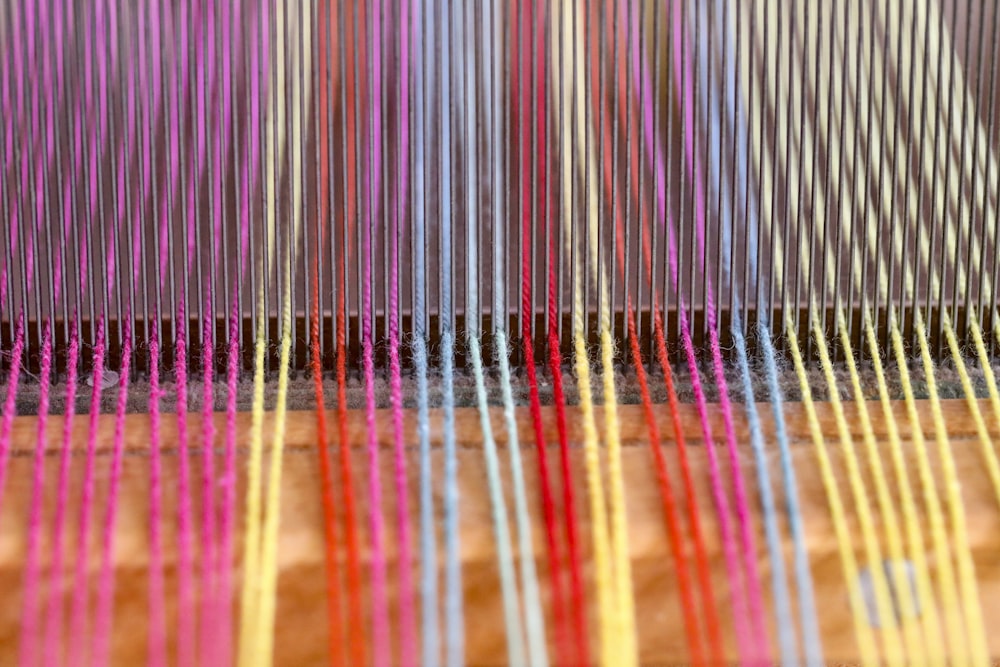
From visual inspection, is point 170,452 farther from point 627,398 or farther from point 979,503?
point 979,503

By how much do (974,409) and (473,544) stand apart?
0.48m

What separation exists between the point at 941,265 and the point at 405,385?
1.87 ft

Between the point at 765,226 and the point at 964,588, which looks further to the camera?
the point at 765,226

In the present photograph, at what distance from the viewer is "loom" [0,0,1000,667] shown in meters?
0.69

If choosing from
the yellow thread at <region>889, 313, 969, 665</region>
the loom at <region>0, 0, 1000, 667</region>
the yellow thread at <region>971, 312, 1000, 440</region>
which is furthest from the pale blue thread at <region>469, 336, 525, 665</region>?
the yellow thread at <region>971, 312, 1000, 440</region>

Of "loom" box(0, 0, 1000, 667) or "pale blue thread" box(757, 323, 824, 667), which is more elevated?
"loom" box(0, 0, 1000, 667)

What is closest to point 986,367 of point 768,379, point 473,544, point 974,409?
point 974,409

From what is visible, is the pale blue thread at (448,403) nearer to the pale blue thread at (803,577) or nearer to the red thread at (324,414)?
the red thread at (324,414)

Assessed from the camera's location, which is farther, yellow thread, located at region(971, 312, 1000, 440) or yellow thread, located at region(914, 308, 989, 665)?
yellow thread, located at region(971, 312, 1000, 440)

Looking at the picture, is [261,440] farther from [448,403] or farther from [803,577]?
[803,577]

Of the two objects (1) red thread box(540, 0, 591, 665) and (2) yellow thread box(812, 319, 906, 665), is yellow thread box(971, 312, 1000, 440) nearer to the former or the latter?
(2) yellow thread box(812, 319, 906, 665)

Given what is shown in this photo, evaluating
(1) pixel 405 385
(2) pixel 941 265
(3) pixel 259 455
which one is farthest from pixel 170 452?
(2) pixel 941 265

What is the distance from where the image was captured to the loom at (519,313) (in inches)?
27.3

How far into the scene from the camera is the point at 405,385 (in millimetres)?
857
